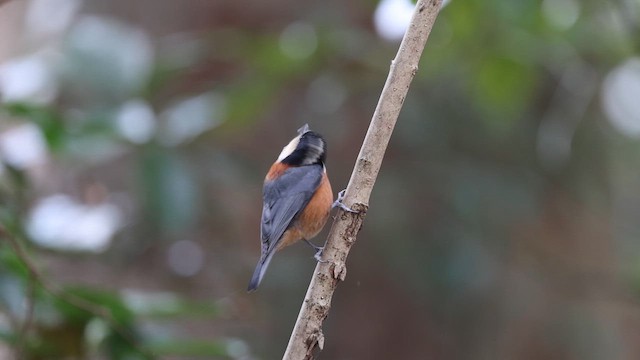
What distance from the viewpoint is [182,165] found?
142 inches

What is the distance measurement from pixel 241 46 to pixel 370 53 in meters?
0.66

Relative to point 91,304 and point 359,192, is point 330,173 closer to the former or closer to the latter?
point 91,304

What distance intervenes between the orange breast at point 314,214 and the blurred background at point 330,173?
1.35ft

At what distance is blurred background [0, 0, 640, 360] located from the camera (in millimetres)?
3164

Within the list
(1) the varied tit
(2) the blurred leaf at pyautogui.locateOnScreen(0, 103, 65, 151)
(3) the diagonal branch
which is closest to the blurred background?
(2) the blurred leaf at pyautogui.locateOnScreen(0, 103, 65, 151)

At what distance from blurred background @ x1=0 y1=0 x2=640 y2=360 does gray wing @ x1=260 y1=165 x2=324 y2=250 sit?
0.39 meters

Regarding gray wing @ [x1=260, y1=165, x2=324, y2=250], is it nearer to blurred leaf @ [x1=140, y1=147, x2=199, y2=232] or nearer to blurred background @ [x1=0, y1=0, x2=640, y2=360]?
blurred background @ [x1=0, y1=0, x2=640, y2=360]

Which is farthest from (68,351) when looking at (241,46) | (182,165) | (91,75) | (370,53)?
(370,53)

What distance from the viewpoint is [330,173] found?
4.93 m

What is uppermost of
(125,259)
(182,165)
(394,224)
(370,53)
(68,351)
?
(370,53)

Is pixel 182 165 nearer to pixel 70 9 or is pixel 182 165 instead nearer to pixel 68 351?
pixel 68 351

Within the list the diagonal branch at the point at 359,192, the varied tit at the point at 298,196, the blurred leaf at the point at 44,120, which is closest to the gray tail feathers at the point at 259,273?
the varied tit at the point at 298,196

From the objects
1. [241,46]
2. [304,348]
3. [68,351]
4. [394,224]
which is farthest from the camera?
[394,224]

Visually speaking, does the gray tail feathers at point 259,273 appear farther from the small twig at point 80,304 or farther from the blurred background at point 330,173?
the small twig at point 80,304
